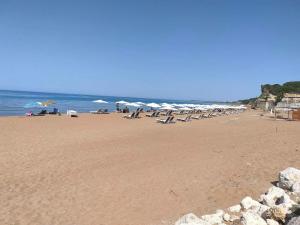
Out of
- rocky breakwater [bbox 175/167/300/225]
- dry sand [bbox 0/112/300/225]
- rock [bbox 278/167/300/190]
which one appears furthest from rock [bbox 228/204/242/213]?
rock [bbox 278/167/300/190]

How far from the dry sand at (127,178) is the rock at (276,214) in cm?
157

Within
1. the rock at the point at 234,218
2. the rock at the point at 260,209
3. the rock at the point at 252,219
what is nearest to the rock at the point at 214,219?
the rock at the point at 234,218

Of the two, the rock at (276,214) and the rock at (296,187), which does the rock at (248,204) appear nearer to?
the rock at (276,214)

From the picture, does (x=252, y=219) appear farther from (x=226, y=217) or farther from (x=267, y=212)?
(x=226, y=217)

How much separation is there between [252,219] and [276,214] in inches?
14.0

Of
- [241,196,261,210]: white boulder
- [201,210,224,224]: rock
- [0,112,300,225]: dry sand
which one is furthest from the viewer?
[0,112,300,225]: dry sand

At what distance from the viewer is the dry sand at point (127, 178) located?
6715 mm

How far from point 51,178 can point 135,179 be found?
2.12 meters

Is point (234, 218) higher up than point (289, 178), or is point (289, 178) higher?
point (289, 178)

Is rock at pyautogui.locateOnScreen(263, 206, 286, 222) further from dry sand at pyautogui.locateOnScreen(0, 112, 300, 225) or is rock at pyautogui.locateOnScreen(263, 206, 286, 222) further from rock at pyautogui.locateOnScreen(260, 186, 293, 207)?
dry sand at pyautogui.locateOnScreen(0, 112, 300, 225)

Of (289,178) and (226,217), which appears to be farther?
(289,178)

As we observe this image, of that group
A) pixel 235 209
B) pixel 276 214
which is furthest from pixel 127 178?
pixel 276 214

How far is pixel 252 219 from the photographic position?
5270mm

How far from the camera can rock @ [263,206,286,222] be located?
5223 mm
